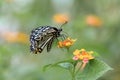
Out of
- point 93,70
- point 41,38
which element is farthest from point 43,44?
point 93,70

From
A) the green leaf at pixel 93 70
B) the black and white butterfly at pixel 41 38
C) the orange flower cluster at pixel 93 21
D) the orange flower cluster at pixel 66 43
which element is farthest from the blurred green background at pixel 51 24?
the green leaf at pixel 93 70

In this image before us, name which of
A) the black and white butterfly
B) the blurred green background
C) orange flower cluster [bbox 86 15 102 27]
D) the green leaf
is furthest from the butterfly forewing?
orange flower cluster [bbox 86 15 102 27]

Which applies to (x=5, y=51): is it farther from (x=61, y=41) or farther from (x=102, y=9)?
(x=102, y=9)

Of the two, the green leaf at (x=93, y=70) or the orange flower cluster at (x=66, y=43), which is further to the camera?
the orange flower cluster at (x=66, y=43)

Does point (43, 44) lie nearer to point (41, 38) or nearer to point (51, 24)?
point (41, 38)

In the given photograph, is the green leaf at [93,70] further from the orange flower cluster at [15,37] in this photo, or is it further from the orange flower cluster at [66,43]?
the orange flower cluster at [15,37]

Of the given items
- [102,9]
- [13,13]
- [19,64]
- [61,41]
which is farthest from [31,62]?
[61,41]
